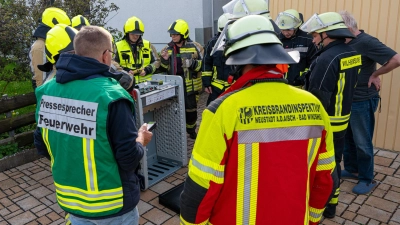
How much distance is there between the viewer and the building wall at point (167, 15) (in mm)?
9680

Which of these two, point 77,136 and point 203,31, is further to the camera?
point 203,31

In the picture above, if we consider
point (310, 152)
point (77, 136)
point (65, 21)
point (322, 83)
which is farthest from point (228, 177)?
point (65, 21)

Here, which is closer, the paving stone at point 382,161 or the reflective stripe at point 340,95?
the reflective stripe at point 340,95

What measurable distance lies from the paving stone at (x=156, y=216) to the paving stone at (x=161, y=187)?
486 millimetres

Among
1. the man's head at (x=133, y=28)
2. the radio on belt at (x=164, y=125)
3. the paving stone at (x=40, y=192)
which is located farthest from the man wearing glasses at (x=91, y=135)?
the man's head at (x=133, y=28)

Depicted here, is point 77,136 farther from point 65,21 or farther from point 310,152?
point 65,21

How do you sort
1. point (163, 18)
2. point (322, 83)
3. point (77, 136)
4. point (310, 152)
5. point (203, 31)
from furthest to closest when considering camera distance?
point (163, 18) < point (203, 31) < point (322, 83) < point (77, 136) < point (310, 152)

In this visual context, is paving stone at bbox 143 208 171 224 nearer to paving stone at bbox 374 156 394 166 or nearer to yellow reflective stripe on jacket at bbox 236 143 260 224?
yellow reflective stripe on jacket at bbox 236 143 260 224

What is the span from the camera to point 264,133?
177cm

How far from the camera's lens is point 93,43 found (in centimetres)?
225

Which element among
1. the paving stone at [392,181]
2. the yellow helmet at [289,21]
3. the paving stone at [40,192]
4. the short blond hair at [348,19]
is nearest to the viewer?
the short blond hair at [348,19]

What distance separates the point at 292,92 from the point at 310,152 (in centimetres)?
33

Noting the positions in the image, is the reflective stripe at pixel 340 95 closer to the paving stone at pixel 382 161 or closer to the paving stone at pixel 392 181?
the paving stone at pixel 392 181

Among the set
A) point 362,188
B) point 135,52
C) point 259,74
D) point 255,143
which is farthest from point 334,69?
point 135,52
